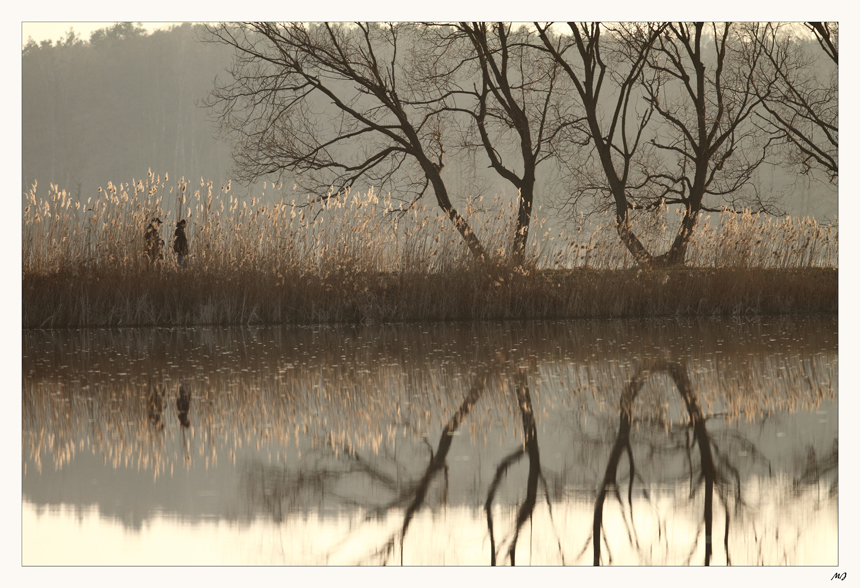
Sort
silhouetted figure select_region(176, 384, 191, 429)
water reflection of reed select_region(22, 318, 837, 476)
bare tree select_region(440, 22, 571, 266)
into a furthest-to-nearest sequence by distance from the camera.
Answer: bare tree select_region(440, 22, 571, 266) < silhouetted figure select_region(176, 384, 191, 429) < water reflection of reed select_region(22, 318, 837, 476)

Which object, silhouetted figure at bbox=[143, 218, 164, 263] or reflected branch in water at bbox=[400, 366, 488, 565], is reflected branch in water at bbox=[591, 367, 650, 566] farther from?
silhouetted figure at bbox=[143, 218, 164, 263]

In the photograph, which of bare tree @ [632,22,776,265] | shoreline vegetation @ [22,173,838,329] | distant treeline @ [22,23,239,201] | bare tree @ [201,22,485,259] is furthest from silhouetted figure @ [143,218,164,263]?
distant treeline @ [22,23,239,201]

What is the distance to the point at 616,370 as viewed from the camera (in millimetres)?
4520

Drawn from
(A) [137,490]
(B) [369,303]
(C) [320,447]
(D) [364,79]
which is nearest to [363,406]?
(C) [320,447]

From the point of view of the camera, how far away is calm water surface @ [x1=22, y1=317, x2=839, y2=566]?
1975 millimetres

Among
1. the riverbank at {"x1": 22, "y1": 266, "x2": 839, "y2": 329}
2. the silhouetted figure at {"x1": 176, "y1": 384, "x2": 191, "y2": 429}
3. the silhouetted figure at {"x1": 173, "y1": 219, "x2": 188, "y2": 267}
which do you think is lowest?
the silhouetted figure at {"x1": 176, "y1": 384, "x2": 191, "y2": 429}

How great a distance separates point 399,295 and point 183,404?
4606 mm

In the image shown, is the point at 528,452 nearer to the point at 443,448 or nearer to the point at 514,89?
the point at 443,448

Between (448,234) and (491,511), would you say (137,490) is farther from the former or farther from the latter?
(448,234)

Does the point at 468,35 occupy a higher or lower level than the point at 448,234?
higher

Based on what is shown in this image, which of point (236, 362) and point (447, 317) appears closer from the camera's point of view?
point (236, 362)

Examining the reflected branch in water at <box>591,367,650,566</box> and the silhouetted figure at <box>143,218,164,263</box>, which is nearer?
the reflected branch in water at <box>591,367,650,566</box>

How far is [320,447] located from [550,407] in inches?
41.4

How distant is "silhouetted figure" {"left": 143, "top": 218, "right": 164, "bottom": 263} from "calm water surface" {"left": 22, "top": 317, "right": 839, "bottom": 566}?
3018mm
